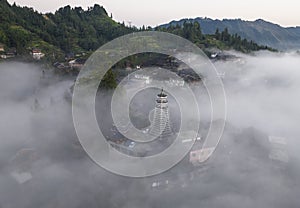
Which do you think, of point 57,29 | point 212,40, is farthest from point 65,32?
point 212,40

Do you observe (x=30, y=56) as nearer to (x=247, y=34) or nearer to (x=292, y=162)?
(x=292, y=162)

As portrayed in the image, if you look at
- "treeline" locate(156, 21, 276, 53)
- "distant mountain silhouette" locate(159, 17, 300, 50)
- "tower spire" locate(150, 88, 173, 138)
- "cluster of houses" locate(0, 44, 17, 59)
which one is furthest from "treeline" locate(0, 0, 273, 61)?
"distant mountain silhouette" locate(159, 17, 300, 50)

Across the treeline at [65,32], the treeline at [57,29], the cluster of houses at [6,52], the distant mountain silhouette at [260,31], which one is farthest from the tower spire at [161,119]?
the distant mountain silhouette at [260,31]

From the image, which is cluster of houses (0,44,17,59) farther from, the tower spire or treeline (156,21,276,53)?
treeline (156,21,276,53)

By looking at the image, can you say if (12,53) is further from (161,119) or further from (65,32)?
(161,119)

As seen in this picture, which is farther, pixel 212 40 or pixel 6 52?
pixel 212 40

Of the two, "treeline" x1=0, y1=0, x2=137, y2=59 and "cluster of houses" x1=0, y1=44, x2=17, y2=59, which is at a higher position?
"treeline" x1=0, y1=0, x2=137, y2=59

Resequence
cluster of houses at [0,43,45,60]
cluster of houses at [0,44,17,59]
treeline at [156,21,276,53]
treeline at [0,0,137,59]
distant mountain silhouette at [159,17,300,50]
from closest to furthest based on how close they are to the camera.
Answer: cluster of houses at [0,44,17,59] → cluster of houses at [0,43,45,60] → treeline at [0,0,137,59] → treeline at [156,21,276,53] → distant mountain silhouette at [159,17,300,50]

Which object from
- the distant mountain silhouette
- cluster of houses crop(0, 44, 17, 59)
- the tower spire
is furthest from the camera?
the distant mountain silhouette
